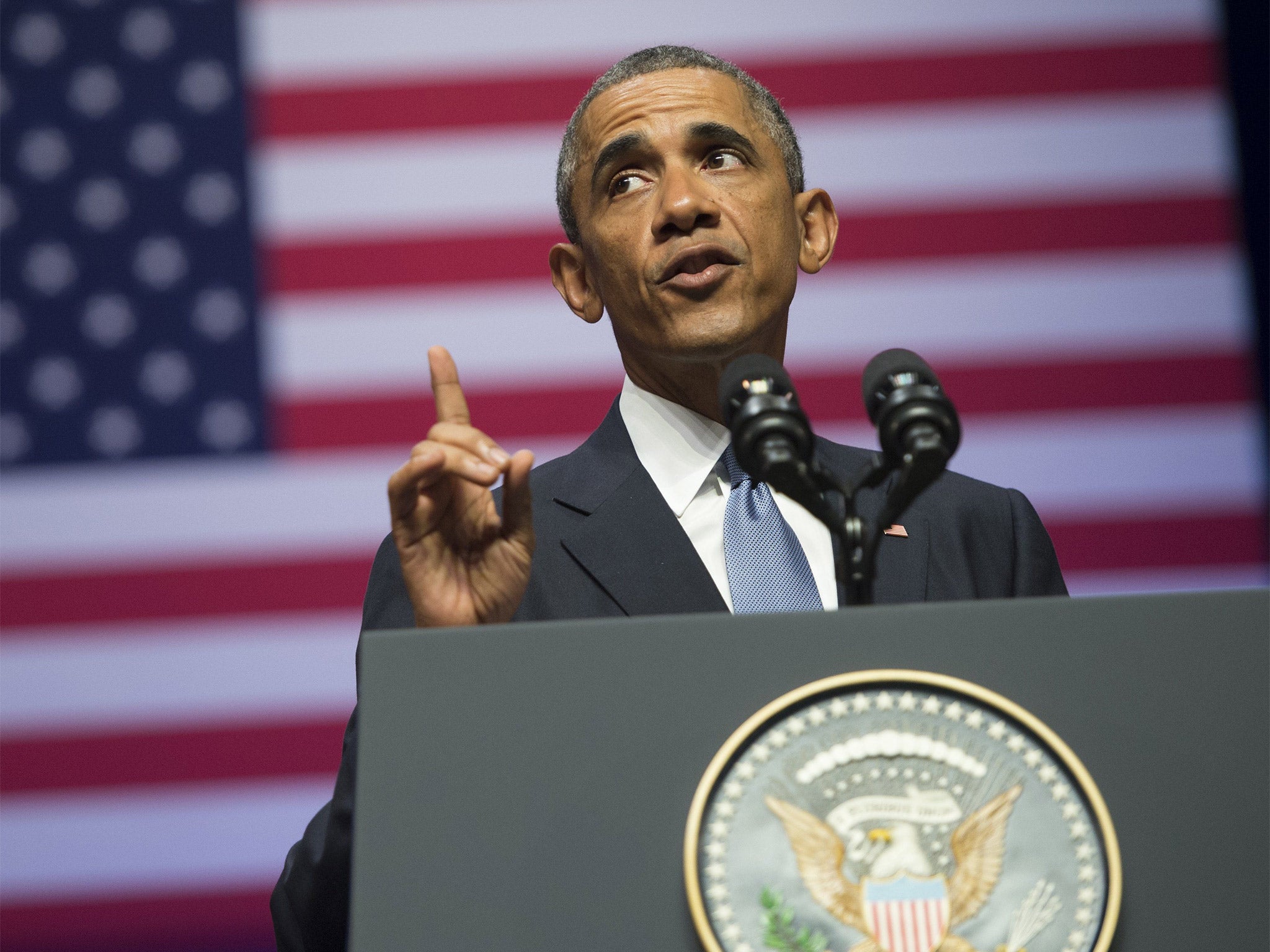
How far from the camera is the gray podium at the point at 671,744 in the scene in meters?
0.77

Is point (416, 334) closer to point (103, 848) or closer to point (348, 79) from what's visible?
point (348, 79)

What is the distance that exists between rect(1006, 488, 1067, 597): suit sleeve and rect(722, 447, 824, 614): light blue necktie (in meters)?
0.27

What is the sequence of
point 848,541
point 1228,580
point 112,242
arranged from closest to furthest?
point 848,541, point 1228,580, point 112,242

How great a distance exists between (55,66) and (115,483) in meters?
1.01

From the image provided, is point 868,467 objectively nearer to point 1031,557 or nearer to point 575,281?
point 1031,557

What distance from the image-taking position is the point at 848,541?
3.02 feet

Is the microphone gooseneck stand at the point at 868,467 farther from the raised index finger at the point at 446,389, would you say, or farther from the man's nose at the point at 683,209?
the man's nose at the point at 683,209

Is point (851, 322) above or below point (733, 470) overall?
above

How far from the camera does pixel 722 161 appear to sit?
1.59 m

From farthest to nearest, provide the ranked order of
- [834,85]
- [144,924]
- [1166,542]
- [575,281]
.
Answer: [834,85]
[1166,542]
[144,924]
[575,281]

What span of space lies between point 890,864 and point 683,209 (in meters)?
0.87

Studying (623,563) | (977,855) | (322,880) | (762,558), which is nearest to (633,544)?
(623,563)

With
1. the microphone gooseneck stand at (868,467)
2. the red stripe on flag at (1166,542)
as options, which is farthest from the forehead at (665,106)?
the red stripe on flag at (1166,542)

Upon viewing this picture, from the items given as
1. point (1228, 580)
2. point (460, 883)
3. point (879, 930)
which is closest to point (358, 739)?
point (460, 883)
